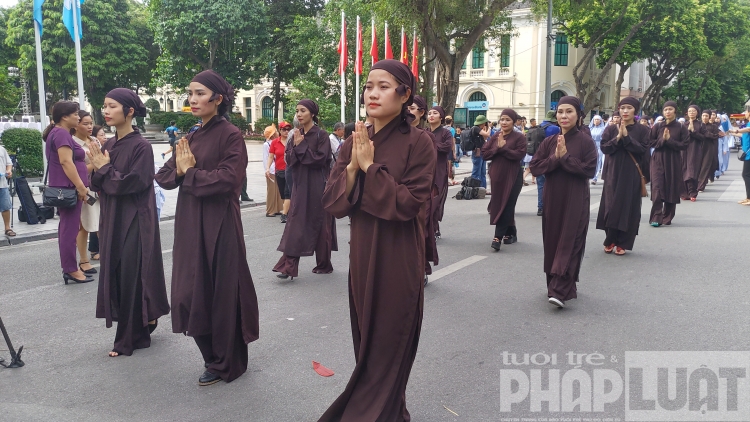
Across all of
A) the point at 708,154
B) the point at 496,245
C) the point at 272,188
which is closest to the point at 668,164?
the point at 496,245

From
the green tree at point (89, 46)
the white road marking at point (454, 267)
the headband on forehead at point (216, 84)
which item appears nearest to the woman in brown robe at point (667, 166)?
the white road marking at point (454, 267)

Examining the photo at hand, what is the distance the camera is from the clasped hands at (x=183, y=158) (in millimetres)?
4078

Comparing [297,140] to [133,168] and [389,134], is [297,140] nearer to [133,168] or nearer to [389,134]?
[133,168]

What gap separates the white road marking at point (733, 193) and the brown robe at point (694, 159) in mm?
638

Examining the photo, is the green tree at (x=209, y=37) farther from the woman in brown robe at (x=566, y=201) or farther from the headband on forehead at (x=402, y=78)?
the headband on forehead at (x=402, y=78)

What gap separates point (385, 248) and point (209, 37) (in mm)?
35838

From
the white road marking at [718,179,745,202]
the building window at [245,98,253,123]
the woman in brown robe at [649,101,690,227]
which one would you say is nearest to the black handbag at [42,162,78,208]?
the woman in brown robe at [649,101,690,227]

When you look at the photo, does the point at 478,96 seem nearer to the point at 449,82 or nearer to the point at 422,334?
the point at 449,82

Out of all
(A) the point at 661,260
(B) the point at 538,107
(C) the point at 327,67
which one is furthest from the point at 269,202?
(B) the point at 538,107

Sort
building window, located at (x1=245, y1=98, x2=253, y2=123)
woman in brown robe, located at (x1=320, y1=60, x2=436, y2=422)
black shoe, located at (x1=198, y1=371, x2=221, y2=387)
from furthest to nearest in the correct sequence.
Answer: building window, located at (x1=245, y1=98, x2=253, y2=123) < black shoe, located at (x1=198, y1=371, x2=221, y2=387) < woman in brown robe, located at (x1=320, y1=60, x2=436, y2=422)

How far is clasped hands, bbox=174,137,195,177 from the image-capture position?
4078 mm

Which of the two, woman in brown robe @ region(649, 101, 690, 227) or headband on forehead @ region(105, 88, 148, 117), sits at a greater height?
headband on forehead @ region(105, 88, 148, 117)

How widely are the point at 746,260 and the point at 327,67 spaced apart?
26066 millimetres

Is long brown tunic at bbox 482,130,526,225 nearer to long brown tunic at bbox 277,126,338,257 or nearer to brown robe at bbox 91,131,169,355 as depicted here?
long brown tunic at bbox 277,126,338,257
